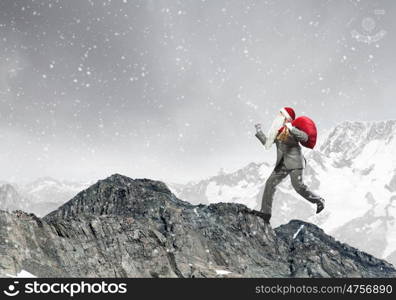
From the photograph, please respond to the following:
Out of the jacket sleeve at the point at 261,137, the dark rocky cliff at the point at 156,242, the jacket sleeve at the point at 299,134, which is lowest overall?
the jacket sleeve at the point at 299,134

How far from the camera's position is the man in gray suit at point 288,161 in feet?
35.8

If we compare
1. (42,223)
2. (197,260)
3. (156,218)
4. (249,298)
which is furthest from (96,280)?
(156,218)

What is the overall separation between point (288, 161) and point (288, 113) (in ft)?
4.21

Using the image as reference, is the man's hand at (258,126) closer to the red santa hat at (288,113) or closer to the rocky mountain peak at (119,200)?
the red santa hat at (288,113)

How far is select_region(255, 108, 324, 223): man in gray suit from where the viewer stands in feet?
35.8

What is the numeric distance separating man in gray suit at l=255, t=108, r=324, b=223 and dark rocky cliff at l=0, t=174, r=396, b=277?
1416 centimetres

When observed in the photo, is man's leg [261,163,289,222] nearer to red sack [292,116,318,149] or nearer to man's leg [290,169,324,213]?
man's leg [290,169,324,213]

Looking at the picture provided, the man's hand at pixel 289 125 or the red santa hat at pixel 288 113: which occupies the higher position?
the red santa hat at pixel 288 113

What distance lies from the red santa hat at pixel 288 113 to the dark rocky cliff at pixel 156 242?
15571mm

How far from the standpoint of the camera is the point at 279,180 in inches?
473

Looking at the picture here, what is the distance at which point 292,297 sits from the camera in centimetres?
920

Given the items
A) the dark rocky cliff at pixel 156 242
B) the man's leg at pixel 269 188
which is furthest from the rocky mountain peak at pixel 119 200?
the man's leg at pixel 269 188

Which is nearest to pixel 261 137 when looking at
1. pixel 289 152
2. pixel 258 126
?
pixel 258 126

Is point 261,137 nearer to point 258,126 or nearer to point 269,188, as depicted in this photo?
point 258,126
